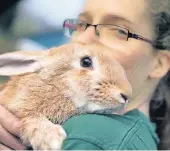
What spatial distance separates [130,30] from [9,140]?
0.84 feet

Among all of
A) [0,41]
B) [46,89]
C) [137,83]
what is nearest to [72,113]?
[46,89]

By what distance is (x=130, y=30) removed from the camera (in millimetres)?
712

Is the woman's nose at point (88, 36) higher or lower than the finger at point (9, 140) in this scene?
higher

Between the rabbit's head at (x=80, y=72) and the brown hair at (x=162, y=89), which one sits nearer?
the rabbit's head at (x=80, y=72)

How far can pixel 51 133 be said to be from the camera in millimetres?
558

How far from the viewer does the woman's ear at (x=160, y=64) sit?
2.42 ft

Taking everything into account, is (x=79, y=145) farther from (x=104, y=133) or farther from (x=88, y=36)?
(x=88, y=36)

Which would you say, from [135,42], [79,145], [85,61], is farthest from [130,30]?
[79,145]

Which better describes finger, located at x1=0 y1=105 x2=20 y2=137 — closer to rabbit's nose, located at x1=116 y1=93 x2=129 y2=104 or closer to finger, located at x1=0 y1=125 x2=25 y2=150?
finger, located at x1=0 y1=125 x2=25 y2=150

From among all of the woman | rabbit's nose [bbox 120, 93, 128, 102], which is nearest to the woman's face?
the woman

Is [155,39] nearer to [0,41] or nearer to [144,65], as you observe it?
[144,65]

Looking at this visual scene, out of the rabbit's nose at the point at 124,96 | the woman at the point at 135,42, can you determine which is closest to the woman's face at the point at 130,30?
the woman at the point at 135,42

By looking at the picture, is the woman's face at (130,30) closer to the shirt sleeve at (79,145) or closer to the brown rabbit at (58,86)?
the brown rabbit at (58,86)

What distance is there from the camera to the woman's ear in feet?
2.42
